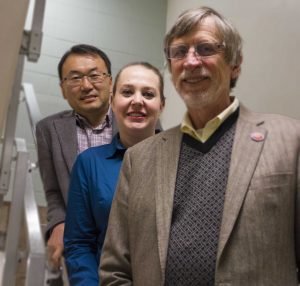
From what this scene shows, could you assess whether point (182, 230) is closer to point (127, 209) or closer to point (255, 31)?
point (127, 209)

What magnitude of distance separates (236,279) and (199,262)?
11 centimetres

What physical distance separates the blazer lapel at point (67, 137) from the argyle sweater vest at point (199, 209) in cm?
78

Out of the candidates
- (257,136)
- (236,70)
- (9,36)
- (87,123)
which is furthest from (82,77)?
(9,36)

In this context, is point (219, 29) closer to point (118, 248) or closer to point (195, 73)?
point (195, 73)

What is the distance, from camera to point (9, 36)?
31.6 inches

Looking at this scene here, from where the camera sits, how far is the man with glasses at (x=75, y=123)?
6.52 feet

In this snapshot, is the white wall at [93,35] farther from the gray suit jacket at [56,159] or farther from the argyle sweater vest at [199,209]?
the argyle sweater vest at [199,209]

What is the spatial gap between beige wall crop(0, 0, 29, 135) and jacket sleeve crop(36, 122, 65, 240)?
1.10 meters

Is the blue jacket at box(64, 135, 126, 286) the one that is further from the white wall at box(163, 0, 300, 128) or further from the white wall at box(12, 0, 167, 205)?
the white wall at box(12, 0, 167, 205)

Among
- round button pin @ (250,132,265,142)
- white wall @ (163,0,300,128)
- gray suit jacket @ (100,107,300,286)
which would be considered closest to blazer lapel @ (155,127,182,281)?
gray suit jacket @ (100,107,300,286)

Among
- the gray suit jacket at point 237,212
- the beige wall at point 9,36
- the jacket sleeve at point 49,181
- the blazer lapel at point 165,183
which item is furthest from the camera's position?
the jacket sleeve at point 49,181

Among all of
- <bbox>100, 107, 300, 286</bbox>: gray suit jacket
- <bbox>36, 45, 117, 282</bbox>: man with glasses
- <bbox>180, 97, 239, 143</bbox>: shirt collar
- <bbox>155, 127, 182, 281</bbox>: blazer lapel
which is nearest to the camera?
<bbox>100, 107, 300, 286</bbox>: gray suit jacket

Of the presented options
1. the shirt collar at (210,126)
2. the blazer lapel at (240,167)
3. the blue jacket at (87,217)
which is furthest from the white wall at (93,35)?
the blazer lapel at (240,167)

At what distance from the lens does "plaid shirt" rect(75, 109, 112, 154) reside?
6.99 feet
